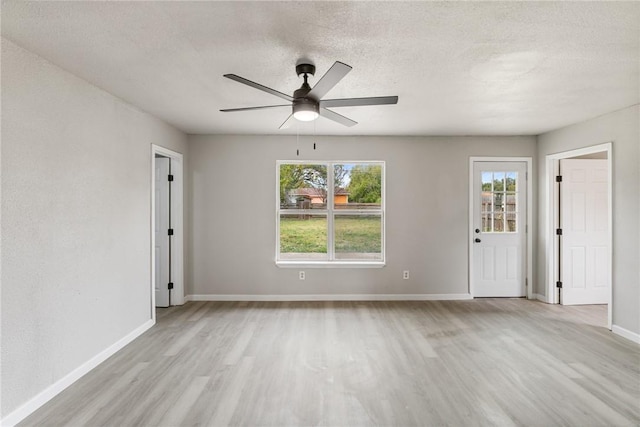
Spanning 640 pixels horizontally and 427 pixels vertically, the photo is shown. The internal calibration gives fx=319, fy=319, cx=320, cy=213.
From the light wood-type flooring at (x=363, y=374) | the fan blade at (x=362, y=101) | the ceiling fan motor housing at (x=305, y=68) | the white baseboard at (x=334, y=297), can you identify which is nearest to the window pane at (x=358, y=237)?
the white baseboard at (x=334, y=297)

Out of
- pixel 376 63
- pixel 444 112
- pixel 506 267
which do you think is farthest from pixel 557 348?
pixel 376 63

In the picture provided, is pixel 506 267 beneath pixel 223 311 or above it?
above

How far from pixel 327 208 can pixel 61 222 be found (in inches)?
129

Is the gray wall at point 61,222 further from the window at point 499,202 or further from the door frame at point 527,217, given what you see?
the window at point 499,202

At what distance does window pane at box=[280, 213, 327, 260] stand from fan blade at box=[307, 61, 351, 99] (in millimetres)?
2873

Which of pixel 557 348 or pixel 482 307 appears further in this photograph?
pixel 482 307

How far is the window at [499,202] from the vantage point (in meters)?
4.94

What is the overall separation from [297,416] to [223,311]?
248 cm

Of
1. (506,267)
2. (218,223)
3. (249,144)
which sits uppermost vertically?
(249,144)

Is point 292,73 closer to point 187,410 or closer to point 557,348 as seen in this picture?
point 187,410

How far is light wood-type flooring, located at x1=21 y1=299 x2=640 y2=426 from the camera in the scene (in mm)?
2146

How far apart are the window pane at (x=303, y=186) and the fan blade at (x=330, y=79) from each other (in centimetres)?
272

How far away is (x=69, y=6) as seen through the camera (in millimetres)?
1721

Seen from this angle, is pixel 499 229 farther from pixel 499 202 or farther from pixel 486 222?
pixel 499 202
